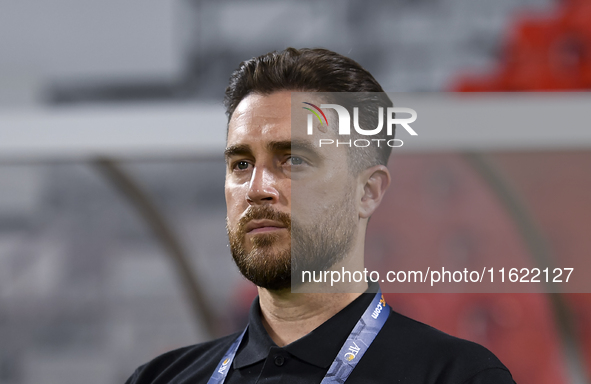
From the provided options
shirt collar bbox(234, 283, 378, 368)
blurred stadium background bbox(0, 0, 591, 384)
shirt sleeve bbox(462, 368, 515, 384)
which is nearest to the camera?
shirt sleeve bbox(462, 368, 515, 384)

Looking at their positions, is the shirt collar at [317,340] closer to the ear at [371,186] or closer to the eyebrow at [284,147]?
the ear at [371,186]

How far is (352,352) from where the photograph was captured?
921 millimetres

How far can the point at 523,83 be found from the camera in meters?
2.01

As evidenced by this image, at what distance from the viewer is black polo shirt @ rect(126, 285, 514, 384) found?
0.86 m

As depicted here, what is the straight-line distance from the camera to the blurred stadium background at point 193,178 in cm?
170

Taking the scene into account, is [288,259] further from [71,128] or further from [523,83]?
[523,83]

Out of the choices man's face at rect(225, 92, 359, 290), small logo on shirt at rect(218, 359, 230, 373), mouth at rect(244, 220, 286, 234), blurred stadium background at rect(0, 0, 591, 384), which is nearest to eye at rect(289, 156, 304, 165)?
man's face at rect(225, 92, 359, 290)

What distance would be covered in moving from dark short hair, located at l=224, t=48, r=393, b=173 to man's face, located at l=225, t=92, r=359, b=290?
3cm

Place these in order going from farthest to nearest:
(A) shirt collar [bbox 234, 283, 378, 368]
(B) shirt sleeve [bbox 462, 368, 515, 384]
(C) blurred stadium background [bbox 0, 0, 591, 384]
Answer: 1. (C) blurred stadium background [bbox 0, 0, 591, 384]
2. (A) shirt collar [bbox 234, 283, 378, 368]
3. (B) shirt sleeve [bbox 462, 368, 515, 384]

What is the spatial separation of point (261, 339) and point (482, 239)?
1.61m

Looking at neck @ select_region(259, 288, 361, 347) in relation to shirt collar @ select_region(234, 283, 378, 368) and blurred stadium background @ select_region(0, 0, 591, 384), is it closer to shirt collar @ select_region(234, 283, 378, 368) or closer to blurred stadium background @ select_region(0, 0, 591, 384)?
shirt collar @ select_region(234, 283, 378, 368)

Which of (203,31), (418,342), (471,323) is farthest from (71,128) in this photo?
(203,31)

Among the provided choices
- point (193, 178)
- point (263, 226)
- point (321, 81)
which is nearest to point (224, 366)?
point (263, 226)

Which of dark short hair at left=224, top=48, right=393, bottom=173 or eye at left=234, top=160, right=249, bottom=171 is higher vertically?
dark short hair at left=224, top=48, right=393, bottom=173
